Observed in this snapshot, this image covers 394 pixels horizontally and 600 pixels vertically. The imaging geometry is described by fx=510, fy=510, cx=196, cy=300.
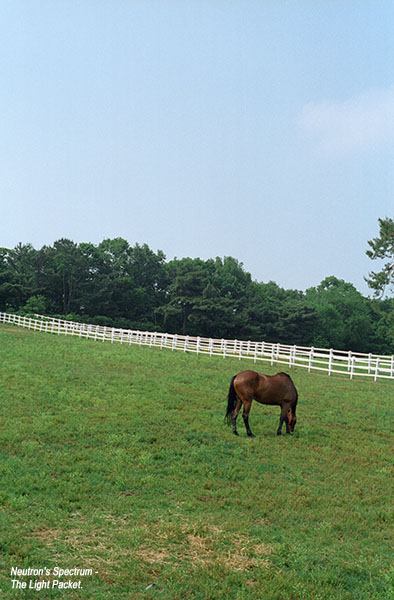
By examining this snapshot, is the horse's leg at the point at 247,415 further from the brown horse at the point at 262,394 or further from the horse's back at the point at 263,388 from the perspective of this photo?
the horse's back at the point at 263,388

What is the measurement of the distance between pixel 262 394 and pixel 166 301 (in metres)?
73.0

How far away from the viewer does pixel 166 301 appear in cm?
8388

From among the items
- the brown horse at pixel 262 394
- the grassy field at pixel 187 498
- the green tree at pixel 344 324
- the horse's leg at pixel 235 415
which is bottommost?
the grassy field at pixel 187 498

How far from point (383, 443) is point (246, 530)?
19.9ft

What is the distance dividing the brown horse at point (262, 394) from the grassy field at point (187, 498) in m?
0.45

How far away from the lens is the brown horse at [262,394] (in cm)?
1114

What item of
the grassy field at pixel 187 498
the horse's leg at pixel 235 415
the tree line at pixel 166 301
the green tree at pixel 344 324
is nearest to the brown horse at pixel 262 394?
the horse's leg at pixel 235 415

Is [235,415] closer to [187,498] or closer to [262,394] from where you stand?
[262,394]

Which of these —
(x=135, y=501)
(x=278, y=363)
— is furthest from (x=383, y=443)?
(x=278, y=363)

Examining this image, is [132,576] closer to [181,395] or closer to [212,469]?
[212,469]

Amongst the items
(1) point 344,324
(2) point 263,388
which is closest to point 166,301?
(1) point 344,324

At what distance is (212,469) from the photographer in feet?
28.5

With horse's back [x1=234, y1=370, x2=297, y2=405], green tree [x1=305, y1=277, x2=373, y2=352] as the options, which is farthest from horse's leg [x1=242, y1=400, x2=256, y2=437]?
green tree [x1=305, y1=277, x2=373, y2=352]

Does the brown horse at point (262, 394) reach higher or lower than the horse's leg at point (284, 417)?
higher
